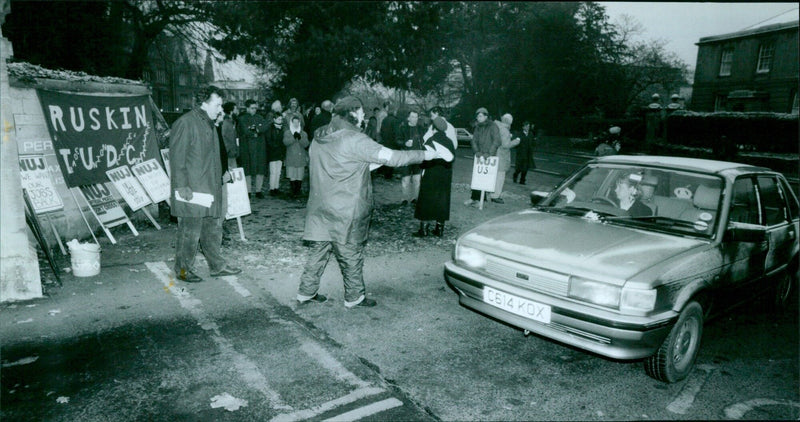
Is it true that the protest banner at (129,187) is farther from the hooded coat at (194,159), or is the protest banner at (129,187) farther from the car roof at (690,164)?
the car roof at (690,164)

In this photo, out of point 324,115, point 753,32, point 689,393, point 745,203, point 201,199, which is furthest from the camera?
point 753,32

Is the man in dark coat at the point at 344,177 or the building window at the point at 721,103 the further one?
the building window at the point at 721,103

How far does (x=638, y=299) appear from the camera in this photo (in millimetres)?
3484

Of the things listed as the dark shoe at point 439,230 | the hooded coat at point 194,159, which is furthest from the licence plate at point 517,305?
the dark shoe at point 439,230

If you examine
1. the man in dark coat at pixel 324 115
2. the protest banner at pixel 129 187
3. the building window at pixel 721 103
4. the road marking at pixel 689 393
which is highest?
the building window at pixel 721 103

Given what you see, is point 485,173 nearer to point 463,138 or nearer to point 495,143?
point 495,143

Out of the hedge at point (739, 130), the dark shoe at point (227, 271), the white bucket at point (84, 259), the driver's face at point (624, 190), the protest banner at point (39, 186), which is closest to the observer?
the driver's face at point (624, 190)

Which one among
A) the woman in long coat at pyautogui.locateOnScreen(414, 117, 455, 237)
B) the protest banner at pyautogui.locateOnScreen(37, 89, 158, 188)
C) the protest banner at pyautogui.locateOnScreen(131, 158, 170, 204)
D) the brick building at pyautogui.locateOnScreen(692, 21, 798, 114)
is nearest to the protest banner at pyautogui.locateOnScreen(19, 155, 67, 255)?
the protest banner at pyautogui.locateOnScreen(37, 89, 158, 188)

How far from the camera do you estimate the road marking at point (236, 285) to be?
5.56 m

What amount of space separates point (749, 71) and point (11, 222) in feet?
137

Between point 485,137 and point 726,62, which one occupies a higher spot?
point 726,62

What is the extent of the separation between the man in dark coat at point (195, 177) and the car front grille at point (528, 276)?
10.2 feet

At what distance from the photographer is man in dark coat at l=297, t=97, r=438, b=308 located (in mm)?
4738

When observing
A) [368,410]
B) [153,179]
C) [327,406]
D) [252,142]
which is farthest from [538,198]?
[252,142]
